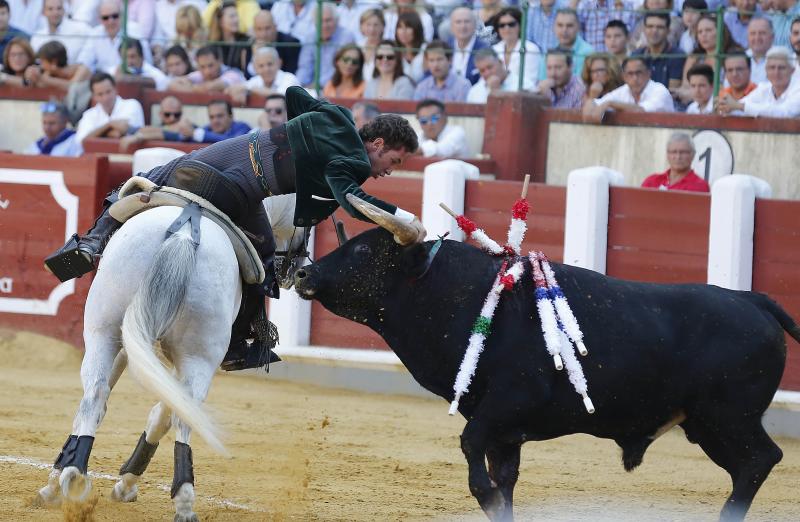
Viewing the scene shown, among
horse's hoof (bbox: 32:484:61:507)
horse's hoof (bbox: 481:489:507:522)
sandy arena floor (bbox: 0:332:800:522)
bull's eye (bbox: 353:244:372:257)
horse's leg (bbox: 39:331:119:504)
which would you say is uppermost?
bull's eye (bbox: 353:244:372:257)

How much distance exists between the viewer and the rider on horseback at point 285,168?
501 centimetres

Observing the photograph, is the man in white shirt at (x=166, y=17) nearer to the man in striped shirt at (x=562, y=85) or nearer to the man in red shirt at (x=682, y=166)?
the man in striped shirt at (x=562, y=85)

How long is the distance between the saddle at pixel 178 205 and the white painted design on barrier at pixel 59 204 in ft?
16.7

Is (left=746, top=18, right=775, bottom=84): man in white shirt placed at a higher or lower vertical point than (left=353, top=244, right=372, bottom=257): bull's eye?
higher

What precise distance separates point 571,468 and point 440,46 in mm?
4482

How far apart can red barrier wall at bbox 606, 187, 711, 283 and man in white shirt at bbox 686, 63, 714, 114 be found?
4.41 feet

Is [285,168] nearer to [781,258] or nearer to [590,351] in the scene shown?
[590,351]

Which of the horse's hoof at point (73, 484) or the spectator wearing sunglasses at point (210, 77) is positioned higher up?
the spectator wearing sunglasses at point (210, 77)

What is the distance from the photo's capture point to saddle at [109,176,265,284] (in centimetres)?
498

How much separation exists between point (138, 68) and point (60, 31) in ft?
4.12

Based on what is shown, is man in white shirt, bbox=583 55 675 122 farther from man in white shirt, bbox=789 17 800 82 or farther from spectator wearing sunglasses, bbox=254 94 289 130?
spectator wearing sunglasses, bbox=254 94 289 130

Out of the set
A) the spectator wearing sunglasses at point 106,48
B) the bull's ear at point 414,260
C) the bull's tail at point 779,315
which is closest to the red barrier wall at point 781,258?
the bull's tail at point 779,315

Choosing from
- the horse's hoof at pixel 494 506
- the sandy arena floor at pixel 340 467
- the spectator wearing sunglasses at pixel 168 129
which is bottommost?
the sandy arena floor at pixel 340 467

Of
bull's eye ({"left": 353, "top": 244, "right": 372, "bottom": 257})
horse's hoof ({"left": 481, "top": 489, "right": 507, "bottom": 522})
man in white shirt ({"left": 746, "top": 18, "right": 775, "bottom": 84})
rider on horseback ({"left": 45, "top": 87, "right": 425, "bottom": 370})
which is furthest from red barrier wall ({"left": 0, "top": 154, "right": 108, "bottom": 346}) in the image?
horse's hoof ({"left": 481, "top": 489, "right": 507, "bottom": 522})
